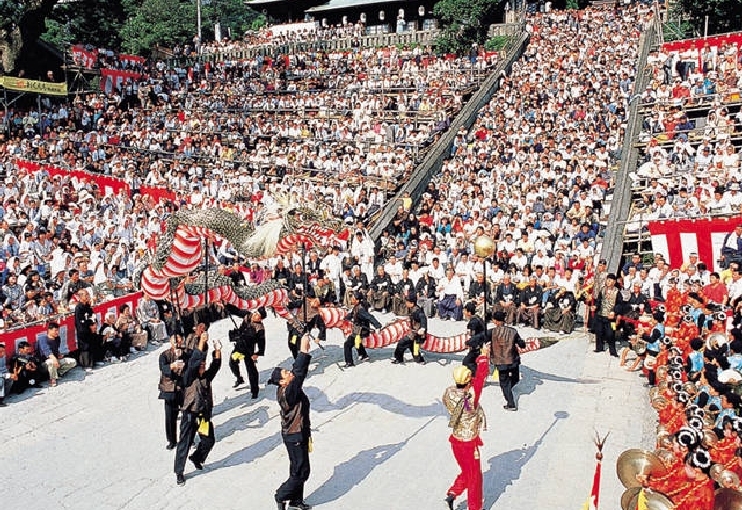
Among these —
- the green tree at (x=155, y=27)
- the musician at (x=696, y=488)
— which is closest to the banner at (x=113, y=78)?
the green tree at (x=155, y=27)

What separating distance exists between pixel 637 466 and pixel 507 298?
344 inches

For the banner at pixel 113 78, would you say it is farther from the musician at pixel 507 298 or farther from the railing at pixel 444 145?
the musician at pixel 507 298

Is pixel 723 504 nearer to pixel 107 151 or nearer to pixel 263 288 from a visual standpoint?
pixel 263 288

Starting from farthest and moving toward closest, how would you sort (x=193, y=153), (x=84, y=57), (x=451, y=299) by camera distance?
(x=84, y=57) → (x=193, y=153) → (x=451, y=299)

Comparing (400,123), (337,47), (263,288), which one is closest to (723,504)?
(263,288)

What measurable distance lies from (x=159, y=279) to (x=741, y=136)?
13.4 m

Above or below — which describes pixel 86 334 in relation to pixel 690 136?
below

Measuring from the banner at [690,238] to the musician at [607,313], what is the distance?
8.59 ft

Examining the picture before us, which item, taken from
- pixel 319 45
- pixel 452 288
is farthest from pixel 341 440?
pixel 319 45

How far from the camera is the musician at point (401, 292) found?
49.9ft

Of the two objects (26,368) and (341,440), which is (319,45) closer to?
(26,368)

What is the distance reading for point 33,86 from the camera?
26750 millimetres

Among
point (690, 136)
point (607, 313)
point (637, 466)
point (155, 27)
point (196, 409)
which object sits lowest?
point (607, 313)

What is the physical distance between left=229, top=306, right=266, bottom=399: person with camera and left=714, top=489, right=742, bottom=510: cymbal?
6439 millimetres
